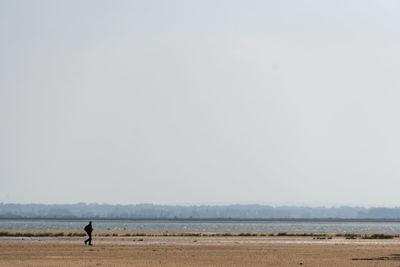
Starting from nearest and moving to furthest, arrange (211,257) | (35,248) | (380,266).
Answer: (380,266) → (211,257) → (35,248)

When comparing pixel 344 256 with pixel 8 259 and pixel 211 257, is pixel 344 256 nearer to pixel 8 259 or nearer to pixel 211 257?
pixel 211 257

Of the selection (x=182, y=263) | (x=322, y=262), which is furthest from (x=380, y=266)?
(x=182, y=263)

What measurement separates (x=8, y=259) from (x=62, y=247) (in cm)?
1454

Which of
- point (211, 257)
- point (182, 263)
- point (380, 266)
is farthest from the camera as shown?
point (211, 257)

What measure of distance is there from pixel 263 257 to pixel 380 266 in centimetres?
1082

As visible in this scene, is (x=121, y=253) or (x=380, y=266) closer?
(x=380, y=266)

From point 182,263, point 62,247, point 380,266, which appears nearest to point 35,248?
point 62,247

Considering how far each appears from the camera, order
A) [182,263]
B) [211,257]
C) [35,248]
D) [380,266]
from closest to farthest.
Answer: [380,266], [182,263], [211,257], [35,248]

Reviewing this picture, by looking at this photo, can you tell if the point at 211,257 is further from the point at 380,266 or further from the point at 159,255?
the point at 380,266

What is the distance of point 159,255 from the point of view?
185 ft

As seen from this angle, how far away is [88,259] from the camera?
51.5 metres

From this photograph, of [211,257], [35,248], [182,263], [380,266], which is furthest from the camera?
[35,248]

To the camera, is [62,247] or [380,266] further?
[62,247]

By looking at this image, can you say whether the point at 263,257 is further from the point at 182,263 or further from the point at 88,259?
the point at 88,259
